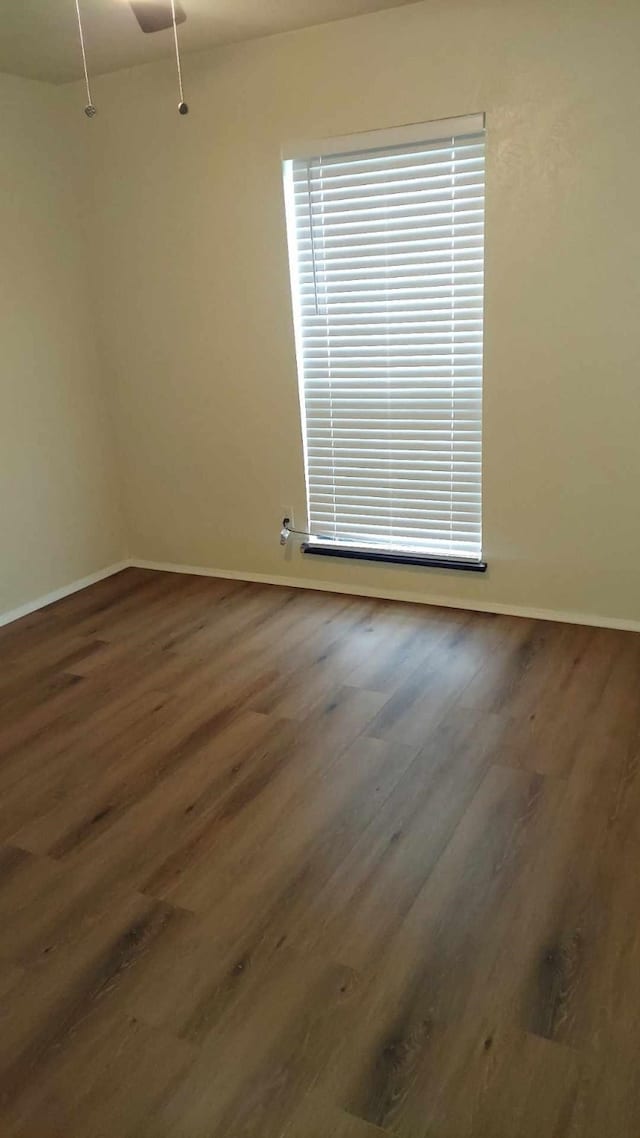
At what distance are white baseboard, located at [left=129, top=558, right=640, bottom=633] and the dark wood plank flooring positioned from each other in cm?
15

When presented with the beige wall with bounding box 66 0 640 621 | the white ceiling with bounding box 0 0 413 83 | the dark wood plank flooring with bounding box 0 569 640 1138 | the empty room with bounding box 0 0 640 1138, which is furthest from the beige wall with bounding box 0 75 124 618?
the dark wood plank flooring with bounding box 0 569 640 1138

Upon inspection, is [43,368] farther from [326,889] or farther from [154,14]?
[326,889]

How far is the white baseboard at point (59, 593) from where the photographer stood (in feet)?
12.8

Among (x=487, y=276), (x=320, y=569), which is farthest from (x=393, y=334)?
(x=320, y=569)

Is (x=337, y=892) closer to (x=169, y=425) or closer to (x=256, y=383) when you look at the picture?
(x=256, y=383)

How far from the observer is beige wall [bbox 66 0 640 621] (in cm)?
291

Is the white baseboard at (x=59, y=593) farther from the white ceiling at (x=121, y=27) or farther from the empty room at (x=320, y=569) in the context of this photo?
the white ceiling at (x=121, y=27)

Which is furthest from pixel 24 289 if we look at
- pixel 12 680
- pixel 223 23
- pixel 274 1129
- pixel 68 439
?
pixel 274 1129

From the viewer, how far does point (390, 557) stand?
372 cm

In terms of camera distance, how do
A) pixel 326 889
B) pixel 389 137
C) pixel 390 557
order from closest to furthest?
1. pixel 326 889
2. pixel 389 137
3. pixel 390 557

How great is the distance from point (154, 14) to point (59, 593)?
2648 mm

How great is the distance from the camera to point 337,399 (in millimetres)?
3684

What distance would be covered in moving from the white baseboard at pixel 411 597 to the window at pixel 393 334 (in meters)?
0.20

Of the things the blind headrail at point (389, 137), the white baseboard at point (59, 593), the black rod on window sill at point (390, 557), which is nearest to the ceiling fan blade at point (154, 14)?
the blind headrail at point (389, 137)
